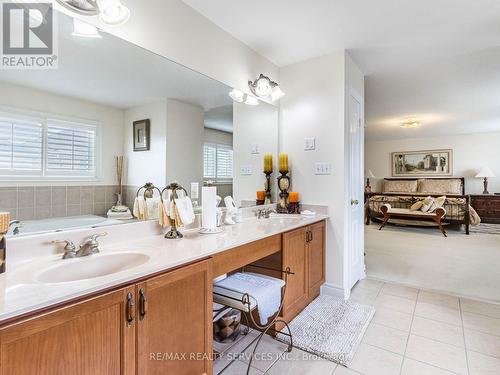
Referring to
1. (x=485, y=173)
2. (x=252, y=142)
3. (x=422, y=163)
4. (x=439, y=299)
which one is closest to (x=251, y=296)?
(x=252, y=142)

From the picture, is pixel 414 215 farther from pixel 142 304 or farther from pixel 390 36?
pixel 142 304

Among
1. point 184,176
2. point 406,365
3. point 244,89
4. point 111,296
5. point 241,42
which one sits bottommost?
point 406,365

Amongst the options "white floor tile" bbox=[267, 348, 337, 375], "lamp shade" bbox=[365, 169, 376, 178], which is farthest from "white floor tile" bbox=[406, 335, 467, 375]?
"lamp shade" bbox=[365, 169, 376, 178]

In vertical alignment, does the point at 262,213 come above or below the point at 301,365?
above

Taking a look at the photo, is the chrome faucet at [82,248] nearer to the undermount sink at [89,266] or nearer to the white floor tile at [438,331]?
the undermount sink at [89,266]

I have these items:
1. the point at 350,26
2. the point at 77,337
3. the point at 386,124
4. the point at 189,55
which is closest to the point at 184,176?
the point at 189,55

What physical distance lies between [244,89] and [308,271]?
1.70 meters

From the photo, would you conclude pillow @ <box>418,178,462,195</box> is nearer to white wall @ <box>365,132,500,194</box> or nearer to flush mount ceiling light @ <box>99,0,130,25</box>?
white wall @ <box>365,132,500,194</box>

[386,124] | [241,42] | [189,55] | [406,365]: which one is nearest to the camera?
[406,365]

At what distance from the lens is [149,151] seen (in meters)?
1.71

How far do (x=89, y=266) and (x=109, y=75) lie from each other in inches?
41.0

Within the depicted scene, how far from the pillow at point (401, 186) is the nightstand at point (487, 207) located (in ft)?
4.20

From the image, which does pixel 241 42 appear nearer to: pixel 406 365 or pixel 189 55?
pixel 189 55

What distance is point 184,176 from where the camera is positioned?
6.36 feet
